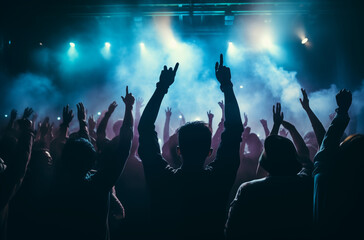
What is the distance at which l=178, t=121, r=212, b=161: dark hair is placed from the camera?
4.29 ft

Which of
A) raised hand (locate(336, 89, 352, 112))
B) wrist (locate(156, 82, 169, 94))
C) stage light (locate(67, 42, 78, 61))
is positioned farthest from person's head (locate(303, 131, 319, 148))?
stage light (locate(67, 42, 78, 61))

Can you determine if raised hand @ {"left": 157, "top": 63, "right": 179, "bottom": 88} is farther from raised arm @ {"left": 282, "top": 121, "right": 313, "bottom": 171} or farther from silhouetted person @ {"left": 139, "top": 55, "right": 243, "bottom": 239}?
raised arm @ {"left": 282, "top": 121, "right": 313, "bottom": 171}

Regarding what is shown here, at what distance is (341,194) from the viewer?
1309mm

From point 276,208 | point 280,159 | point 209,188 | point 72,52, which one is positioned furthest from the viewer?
point 72,52

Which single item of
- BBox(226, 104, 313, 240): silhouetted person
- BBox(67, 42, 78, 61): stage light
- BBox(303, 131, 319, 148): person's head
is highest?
BBox(67, 42, 78, 61): stage light

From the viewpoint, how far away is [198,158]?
4.29ft

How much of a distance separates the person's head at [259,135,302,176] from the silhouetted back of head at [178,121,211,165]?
0.55m

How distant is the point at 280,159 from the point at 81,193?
159 centimetres

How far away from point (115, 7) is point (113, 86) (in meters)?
4.68

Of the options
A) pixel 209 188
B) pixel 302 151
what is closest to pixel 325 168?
pixel 209 188

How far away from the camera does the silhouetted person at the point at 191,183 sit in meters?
1.25

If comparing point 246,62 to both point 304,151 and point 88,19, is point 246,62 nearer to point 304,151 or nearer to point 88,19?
point 88,19

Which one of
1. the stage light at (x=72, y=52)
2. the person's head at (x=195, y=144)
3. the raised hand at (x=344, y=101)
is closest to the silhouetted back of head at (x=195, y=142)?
the person's head at (x=195, y=144)

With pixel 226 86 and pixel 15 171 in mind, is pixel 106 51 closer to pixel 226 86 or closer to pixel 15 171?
pixel 15 171
